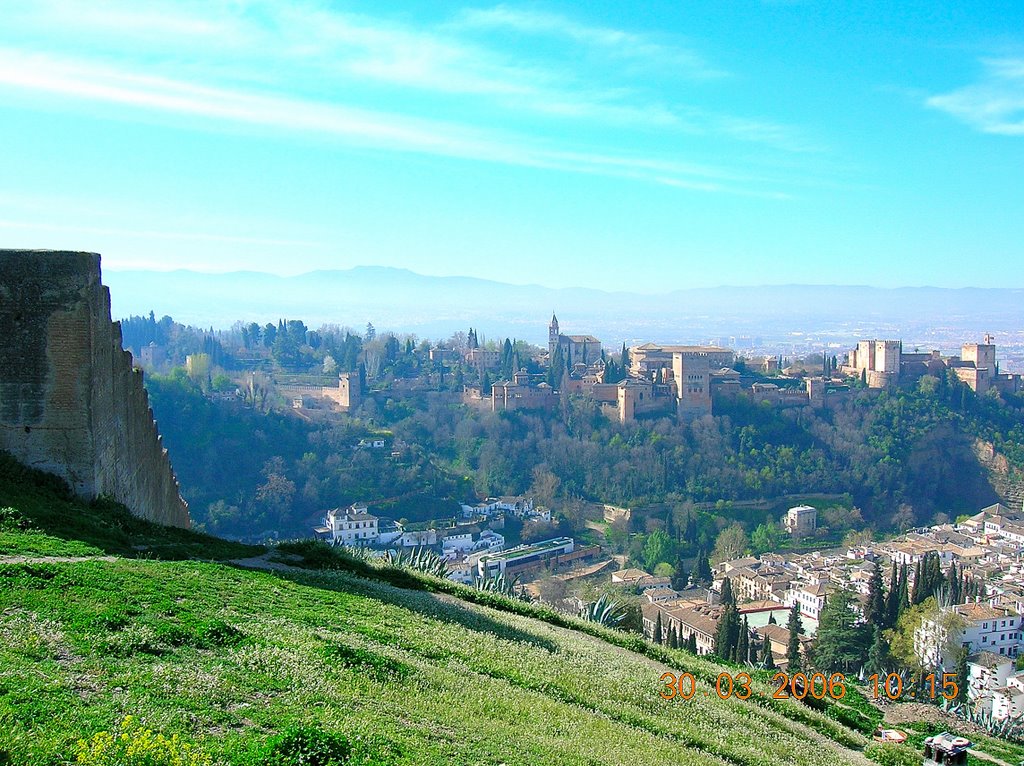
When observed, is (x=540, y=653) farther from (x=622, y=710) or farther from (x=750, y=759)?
(x=750, y=759)

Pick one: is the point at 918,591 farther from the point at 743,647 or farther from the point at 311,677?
the point at 311,677

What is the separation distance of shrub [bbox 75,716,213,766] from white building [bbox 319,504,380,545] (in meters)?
31.7

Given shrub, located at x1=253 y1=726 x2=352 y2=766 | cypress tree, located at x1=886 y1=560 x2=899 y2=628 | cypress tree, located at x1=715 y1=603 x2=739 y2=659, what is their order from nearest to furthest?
shrub, located at x1=253 y1=726 x2=352 y2=766
cypress tree, located at x1=715 y1=603 x2=739 y2=659
cypress tree, located at x1=886 y1=560 x2=899 y2=628

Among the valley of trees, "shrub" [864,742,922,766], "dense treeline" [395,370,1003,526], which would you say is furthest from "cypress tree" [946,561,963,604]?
"shrub" [864,742,922,766]

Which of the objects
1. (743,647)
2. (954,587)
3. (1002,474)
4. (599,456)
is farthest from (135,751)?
(1002,474)

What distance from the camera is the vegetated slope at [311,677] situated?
153 inches

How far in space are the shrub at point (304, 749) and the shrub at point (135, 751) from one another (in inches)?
8.9

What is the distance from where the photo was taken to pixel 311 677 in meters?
4.71

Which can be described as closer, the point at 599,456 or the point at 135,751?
the point at 135,751

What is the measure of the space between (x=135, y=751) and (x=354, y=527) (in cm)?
3352

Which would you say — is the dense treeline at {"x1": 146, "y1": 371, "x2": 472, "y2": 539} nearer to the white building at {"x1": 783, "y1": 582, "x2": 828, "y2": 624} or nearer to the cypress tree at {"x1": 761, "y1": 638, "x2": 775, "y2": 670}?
the white building at {"x1": 783, "y1": 582, "x2": 828, "y2": 624}

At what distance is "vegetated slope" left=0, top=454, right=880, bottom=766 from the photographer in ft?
12.8
